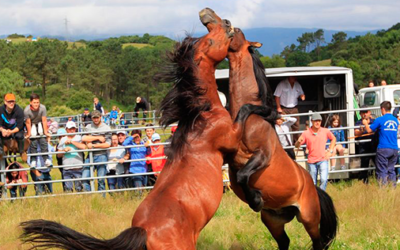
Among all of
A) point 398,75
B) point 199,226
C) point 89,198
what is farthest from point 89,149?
point 398,75

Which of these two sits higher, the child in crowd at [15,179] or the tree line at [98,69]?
the tree line at [98,69]

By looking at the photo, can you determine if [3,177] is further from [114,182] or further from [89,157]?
[114,182]

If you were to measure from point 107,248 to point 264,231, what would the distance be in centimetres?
408

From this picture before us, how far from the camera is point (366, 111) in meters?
10.3

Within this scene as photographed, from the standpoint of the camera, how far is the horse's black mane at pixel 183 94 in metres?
4.25

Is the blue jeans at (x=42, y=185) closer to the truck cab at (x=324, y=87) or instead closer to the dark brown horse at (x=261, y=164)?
the truck cab at (x=324, y=87)

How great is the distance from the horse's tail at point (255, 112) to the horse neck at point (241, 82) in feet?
0.52

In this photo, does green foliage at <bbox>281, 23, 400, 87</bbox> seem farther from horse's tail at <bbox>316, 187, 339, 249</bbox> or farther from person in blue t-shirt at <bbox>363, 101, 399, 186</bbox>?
horse's tail at <bbox>316, 187, 339, 249</bbox>

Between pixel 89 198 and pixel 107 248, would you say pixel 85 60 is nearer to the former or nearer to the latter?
pixel 89 198

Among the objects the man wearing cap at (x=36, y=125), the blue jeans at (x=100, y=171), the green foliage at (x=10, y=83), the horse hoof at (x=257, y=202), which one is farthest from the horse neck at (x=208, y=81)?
the green foliage at (x=10, y=83)

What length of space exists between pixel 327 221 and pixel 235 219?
195 centimetres

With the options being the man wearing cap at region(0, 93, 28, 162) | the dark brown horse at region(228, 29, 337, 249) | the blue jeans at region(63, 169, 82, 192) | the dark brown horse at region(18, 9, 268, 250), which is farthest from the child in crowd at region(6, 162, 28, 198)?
the dark brown horse at region(18, 9, 268, 250)

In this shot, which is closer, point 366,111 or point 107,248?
point 107,248

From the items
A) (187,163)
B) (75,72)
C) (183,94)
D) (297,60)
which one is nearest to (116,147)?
(183,94)
